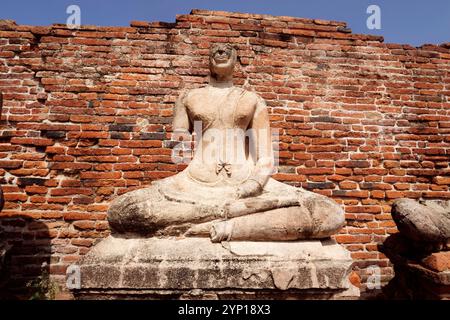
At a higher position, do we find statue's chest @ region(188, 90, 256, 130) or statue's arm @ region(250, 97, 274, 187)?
statue's chest @ region(188, 90, 256, 130)

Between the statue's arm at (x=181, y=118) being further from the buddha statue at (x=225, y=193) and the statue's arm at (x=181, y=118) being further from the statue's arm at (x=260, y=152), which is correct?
the statue's arm at (x=260, y=152)

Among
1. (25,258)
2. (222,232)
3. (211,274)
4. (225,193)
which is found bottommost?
(25,258)

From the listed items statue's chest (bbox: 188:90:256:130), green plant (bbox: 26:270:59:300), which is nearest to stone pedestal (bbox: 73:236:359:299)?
statue's chest (bbox: 188:90:256:130)

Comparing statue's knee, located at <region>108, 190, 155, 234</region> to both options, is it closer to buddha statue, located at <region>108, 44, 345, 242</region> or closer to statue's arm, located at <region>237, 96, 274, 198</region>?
buddha statue, located at <region>108, 44, 345, 242</region>

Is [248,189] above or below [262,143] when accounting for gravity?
below

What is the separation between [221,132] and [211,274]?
1.16m

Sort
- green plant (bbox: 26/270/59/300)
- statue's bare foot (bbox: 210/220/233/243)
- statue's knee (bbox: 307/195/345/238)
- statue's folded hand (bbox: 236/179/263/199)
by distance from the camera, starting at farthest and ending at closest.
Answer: green plant (bbox: 26/270/59/300) → statue's folded hand (bbox: 236/179/263/199) → statue's knee (bbox: 307/195/345/238) → statue's bare foot (bbox: 210/220/233/243)

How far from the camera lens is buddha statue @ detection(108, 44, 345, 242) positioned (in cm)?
200

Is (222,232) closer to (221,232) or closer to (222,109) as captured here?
(221,232)

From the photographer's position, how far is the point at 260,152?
103 inches

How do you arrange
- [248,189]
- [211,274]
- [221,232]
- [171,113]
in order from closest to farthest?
[211,274] < [221,232] < [248,189] < [171,113]

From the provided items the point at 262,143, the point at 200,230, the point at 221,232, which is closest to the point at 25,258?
the point at 200,230

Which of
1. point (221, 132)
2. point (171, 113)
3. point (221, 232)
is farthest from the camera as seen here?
point (171, 113)

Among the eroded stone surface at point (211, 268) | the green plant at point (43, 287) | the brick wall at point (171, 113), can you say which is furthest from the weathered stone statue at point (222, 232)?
the green plant at point (43, 287)
